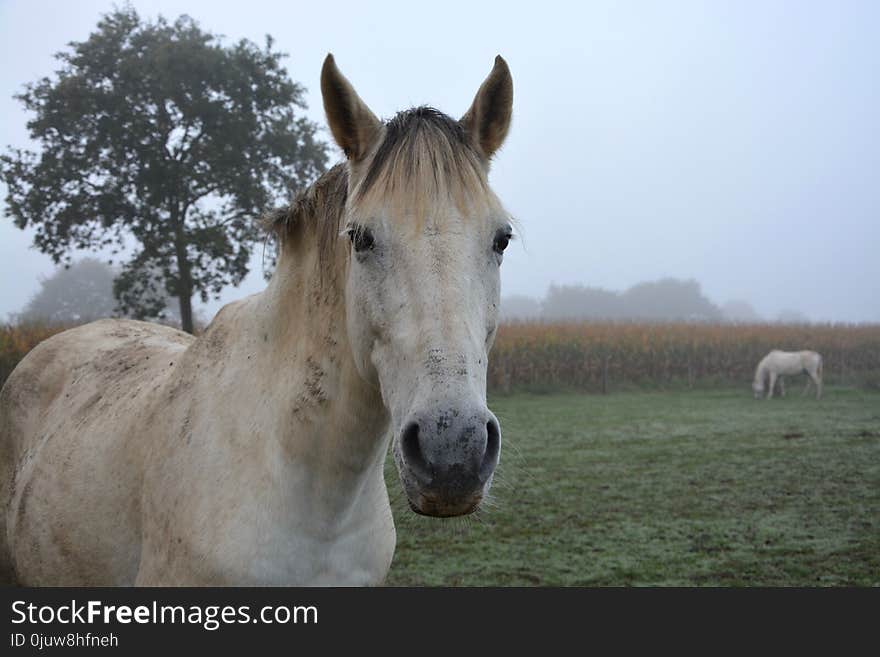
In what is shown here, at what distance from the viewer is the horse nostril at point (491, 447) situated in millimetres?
1491

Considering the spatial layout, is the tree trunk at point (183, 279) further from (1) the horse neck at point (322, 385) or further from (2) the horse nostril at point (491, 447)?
(2) the horse nostril at point (491, 447)

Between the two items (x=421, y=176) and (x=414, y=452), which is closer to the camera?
(x=414, y=452)

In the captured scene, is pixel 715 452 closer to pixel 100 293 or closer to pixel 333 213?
pixel 333 213

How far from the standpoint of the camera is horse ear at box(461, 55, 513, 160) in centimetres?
205

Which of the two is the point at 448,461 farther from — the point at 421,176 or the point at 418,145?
the point at 418,145

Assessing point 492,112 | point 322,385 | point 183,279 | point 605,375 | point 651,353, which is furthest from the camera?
point 651,353

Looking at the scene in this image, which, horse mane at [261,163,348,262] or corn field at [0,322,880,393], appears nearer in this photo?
horse mane at [261,163,348,262]

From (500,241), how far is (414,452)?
675 millimetres

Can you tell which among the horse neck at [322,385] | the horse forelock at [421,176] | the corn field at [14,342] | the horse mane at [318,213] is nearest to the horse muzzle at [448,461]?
the horse neck at [322,385]

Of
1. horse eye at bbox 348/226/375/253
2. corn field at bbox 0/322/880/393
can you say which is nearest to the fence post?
corn field at bbox 0/322/880/393

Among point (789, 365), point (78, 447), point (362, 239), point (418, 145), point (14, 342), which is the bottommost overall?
point (789, 365)

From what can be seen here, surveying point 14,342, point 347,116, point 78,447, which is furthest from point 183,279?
point 347,116

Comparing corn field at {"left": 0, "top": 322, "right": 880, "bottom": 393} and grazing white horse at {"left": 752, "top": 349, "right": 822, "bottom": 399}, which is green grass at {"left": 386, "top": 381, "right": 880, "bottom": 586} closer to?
grazing white horse at {"left": 752, "top": 349, "right": 822, "bottom": 399}

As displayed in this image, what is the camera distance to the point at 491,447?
1515mm
